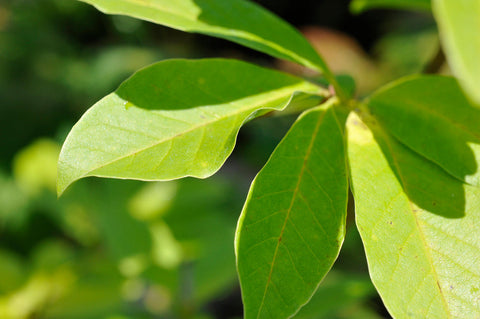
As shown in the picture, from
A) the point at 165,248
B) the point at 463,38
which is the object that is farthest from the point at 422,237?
the point at 165,248

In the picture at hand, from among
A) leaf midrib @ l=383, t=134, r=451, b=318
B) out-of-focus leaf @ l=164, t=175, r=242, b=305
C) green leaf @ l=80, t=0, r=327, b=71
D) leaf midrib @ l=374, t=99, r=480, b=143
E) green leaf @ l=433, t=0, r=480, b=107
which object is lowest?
out-of-focus leaf @ l=164, t=175, r=242, b=305

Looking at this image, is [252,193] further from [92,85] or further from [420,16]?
[420,16]

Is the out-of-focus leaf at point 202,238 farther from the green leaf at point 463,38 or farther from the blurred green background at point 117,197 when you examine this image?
the green leaf at point 463,38

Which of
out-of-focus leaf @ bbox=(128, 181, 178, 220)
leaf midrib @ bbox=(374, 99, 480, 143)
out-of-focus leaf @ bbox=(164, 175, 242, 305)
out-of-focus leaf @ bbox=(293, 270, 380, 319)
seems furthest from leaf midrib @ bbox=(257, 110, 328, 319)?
out-of-focus leaf @ bbox=(128, 181, 178, 220)

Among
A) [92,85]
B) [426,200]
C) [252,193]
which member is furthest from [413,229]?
[92,85]

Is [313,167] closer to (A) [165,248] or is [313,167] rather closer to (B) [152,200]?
(A) [165,248]

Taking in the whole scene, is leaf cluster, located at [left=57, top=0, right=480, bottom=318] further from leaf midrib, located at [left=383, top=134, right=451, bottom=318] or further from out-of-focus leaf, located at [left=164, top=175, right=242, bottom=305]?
out-of-focus leaf, located at [left=164, top=175, right=242, bottom=305]
